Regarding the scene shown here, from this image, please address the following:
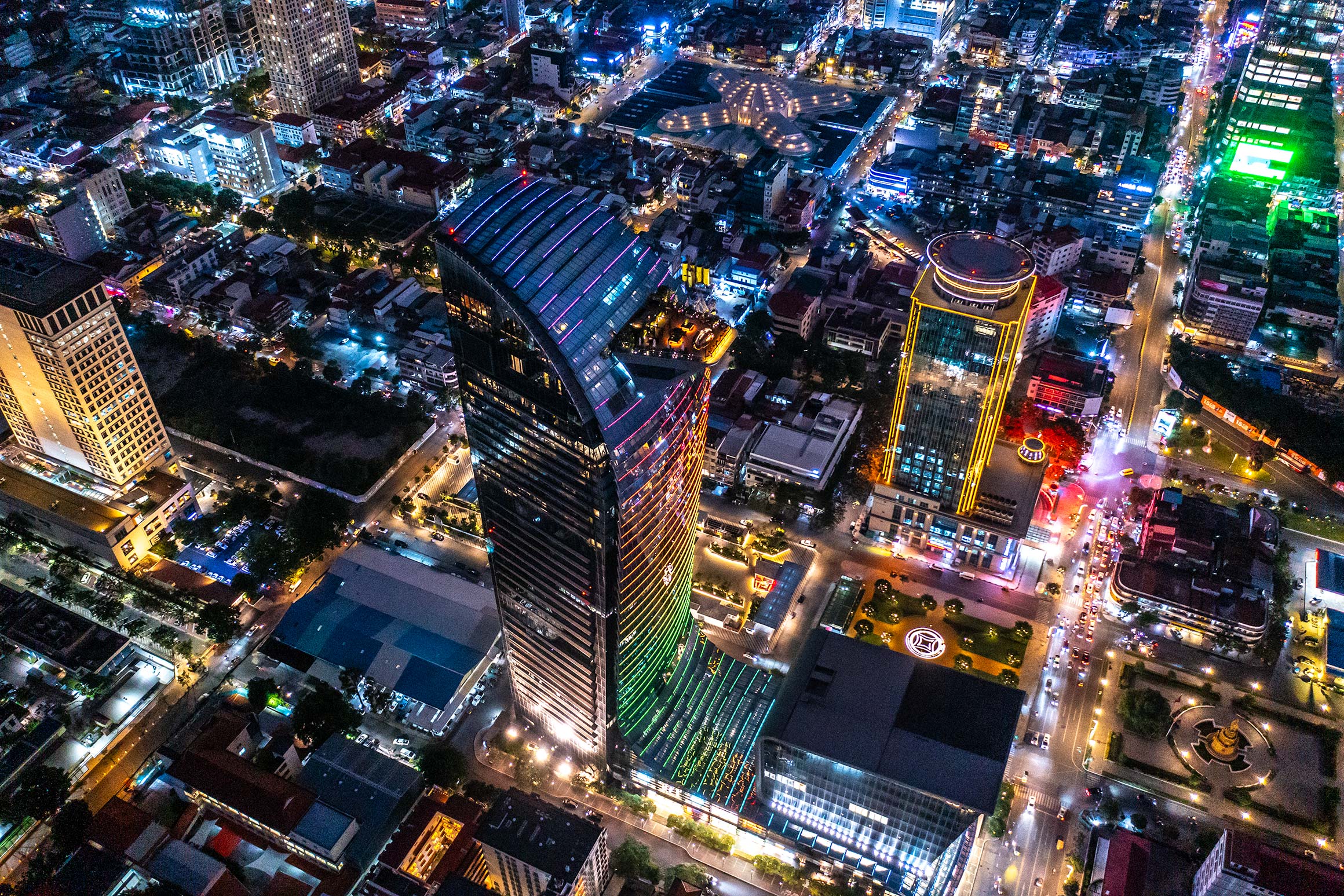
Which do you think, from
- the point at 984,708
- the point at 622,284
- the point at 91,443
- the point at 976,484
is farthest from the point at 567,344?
the point at 91,443

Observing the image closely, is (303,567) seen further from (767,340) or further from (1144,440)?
(1144,440)

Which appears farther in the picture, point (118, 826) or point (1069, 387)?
point (1069, 387)

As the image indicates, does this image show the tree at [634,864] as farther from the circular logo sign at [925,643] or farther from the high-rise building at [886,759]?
the circular logo sign at [925,643]

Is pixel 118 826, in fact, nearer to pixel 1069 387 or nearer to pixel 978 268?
pixel 978 268

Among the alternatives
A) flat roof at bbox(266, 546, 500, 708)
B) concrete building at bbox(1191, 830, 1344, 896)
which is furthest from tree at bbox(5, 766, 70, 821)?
concrete building at bbox(1191, 830, 1344, 896)

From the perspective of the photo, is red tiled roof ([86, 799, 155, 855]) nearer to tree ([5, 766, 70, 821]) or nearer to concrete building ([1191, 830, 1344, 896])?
tree ([5, 766, 70, 821])

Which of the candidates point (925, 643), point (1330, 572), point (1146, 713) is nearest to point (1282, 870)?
point (1146, 713)
